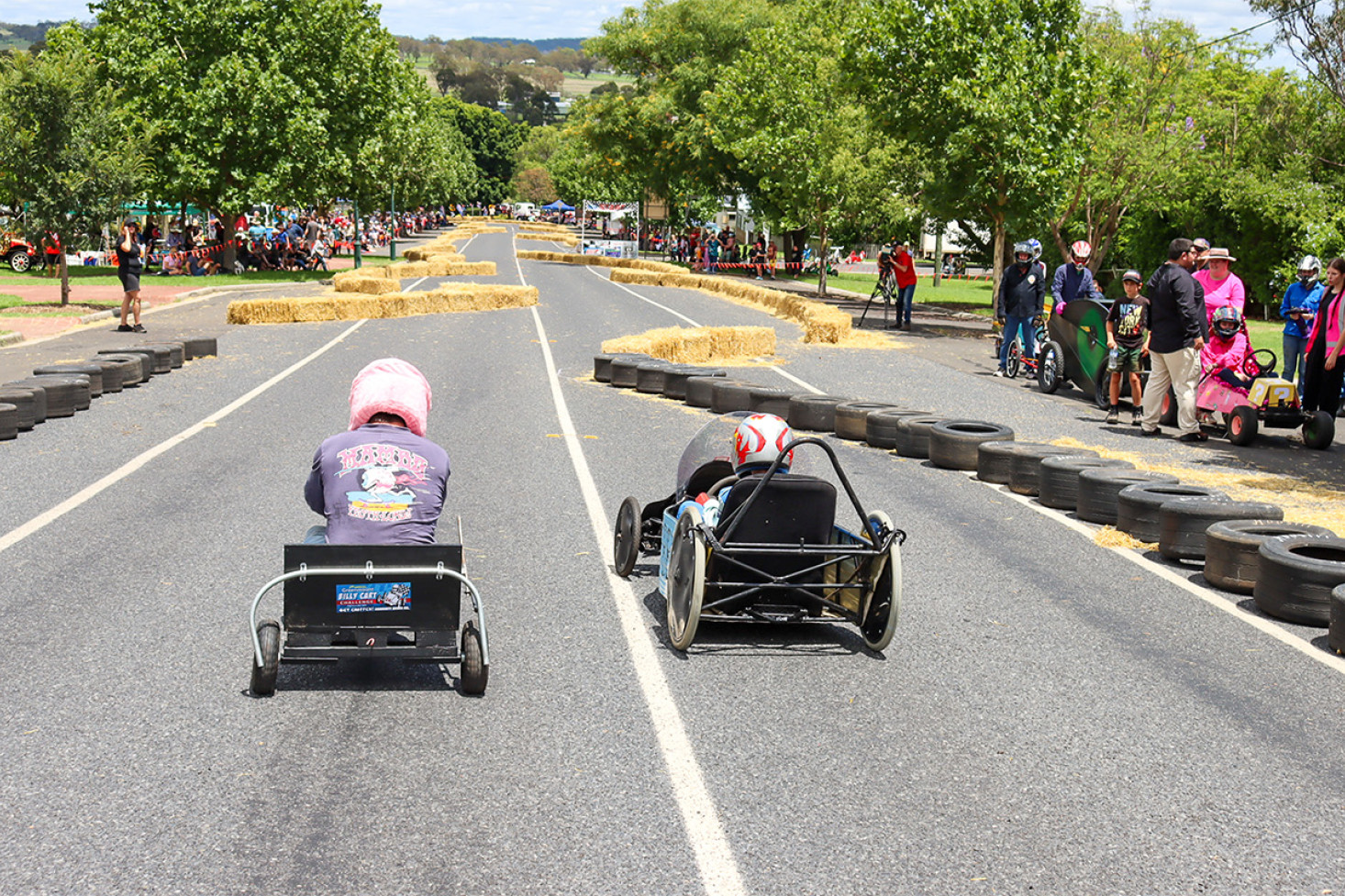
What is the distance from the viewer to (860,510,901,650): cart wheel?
607 centimetres

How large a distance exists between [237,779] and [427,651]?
1.03m

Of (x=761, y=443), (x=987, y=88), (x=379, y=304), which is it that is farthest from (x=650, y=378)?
(x=987, y=88)

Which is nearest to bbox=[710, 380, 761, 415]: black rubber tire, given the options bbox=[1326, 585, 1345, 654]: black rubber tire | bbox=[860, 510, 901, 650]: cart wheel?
Answer: bbox=[860, 510, 901, 650]: cart wheel

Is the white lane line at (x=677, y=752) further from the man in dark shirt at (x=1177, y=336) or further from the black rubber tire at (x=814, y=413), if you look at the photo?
the man in dark shirt at (x=1177, y=336)

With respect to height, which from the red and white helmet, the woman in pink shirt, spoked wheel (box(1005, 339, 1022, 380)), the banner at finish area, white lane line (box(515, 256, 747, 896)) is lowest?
white lane line (box(515, 256, 747, 896))

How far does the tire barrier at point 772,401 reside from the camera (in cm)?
1423

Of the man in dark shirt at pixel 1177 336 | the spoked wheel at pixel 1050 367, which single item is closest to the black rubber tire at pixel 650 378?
the spoked wheel at pixel 1050 367

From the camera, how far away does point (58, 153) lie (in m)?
27.2

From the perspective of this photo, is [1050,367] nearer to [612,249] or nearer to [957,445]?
[957,445]

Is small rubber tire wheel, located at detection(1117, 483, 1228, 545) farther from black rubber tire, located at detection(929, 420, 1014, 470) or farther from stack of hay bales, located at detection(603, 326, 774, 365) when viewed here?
stack of hay bales, located at detection(603, 326, 774, 365)

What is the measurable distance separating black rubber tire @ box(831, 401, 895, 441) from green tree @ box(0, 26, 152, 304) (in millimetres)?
19979

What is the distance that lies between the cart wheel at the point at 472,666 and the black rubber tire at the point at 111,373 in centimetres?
1159

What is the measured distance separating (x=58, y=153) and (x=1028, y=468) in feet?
77.7

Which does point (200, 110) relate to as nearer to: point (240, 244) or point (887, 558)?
point (240, 244)
